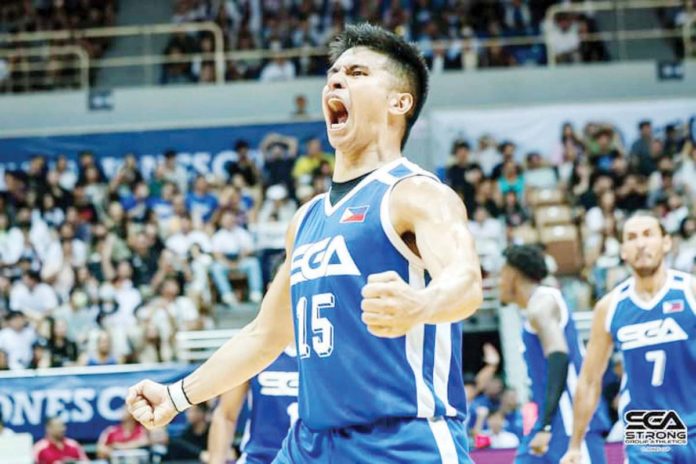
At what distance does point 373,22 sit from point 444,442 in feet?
61.9

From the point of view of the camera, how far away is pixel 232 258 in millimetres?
17172

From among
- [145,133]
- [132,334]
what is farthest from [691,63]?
[132,334]

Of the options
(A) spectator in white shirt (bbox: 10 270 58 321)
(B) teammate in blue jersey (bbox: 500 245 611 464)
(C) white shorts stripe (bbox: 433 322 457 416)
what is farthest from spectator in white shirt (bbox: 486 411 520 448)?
(C) white shorts stripe (bbox: 433 322 457 416)

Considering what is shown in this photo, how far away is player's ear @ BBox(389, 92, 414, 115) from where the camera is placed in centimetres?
452

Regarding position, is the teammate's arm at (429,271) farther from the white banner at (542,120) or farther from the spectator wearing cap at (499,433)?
the white banner at (542,120)

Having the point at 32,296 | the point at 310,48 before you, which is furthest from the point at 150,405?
the point at 310,48

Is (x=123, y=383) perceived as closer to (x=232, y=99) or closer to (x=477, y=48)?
(x=232, y=99)

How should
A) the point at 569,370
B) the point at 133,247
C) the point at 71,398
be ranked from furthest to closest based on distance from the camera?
1. the point at 133,247
2. the point at 71,398
3. the point at 569,370

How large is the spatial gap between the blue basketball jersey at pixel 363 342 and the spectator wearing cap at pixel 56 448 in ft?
30.2

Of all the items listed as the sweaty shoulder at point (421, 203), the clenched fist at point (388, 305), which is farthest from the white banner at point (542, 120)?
the clenched fist at point (388, 305)

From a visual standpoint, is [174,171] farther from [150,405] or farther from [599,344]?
[150,405]

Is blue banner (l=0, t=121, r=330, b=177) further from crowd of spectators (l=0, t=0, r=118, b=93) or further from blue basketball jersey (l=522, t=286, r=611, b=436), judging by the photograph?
blue basketball jersey (l=522, t=286, r=611, b=436)

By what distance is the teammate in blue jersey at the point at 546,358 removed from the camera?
778 centimetres

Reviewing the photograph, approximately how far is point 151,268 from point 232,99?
16.3 ft
